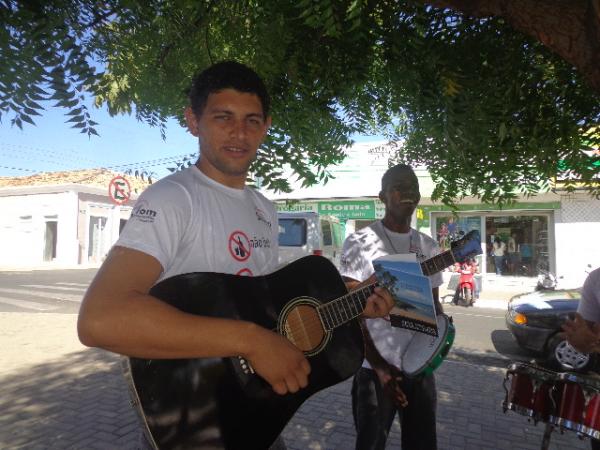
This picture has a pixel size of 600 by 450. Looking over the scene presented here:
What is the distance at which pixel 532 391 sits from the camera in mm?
2852

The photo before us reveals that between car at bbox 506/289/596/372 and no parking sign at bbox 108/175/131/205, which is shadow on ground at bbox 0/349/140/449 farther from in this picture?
no parking sign at bbox 108/175/131/205

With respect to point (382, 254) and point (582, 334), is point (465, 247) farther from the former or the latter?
point (582, 334)

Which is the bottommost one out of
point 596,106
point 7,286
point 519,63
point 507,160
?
point 7,286

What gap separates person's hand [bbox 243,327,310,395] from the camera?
1.25 metres

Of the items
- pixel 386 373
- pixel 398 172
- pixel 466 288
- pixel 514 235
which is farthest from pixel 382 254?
pixel 514 235

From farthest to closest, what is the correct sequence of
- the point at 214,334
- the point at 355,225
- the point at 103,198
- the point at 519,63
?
the point at 103,198 < the point at 355,225 < the point at 519,63 < the point at 214,334

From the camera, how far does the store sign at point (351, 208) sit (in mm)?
18334

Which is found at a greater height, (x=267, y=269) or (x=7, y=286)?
(x=267, y=269)

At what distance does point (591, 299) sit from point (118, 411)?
463 cm

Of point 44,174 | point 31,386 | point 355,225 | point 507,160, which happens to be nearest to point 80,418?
point 31,386

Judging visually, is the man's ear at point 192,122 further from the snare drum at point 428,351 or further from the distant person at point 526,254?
the distant person at point 526,254

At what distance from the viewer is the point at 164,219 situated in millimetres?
1352

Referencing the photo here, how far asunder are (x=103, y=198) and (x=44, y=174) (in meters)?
10.5

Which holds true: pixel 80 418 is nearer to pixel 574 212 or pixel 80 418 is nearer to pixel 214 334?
pixel 214 334
